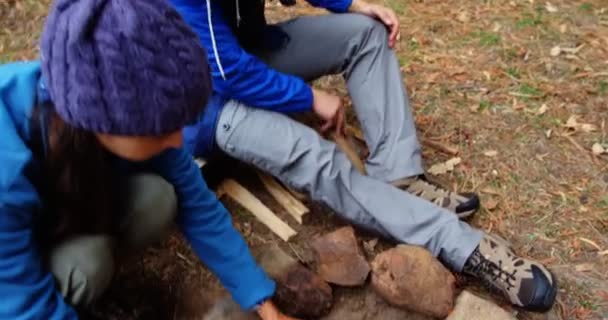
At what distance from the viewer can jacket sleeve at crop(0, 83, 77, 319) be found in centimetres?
122

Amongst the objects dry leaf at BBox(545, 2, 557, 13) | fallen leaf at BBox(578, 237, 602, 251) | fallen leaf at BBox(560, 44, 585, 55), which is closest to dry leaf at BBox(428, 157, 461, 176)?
fallen leaf at BBox(578, 237, 602, 251)

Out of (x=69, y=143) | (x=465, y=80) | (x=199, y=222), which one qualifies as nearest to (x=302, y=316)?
(x=199, y=222)

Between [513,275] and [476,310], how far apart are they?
0.63 feet

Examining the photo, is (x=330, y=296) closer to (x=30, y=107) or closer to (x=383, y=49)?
(x=383, y=49)

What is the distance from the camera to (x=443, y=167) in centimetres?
251

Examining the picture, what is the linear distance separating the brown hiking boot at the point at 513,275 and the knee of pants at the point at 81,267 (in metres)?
1.14

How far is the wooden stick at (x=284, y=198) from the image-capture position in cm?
231

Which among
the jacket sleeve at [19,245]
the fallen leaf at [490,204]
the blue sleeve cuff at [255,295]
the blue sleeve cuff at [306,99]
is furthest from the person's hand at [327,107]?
the jacket sleeve at [19,245]

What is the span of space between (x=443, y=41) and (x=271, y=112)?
4.85 feet

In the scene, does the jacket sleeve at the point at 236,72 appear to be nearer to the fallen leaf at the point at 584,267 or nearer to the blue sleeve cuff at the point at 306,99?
the blue sleeve cuff at the point at 306,99

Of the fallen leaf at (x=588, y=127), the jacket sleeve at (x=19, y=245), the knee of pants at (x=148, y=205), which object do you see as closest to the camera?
the jacket sleeve at (x=19, y=245)

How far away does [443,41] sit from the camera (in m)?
3.32

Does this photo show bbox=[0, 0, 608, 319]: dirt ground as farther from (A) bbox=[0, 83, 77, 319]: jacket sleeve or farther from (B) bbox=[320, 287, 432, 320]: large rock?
(A) bbox=[0, 83, 77, 319]: jacket sleeve

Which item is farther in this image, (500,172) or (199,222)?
(500,172)
